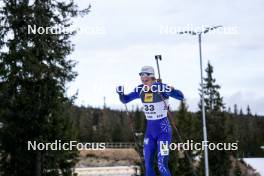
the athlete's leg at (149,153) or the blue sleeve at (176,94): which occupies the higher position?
the blue sleeve at (176,94)

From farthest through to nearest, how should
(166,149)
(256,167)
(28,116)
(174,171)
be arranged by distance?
(256,167)
(174,171)
(28,116)
(166,149)

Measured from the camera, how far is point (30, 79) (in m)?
19.9

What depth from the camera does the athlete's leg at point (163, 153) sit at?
35.3 feet

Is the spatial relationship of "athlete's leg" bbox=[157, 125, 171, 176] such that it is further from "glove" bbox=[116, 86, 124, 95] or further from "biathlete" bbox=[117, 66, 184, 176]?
"glove" bbox=[116, 86, 124, 95]

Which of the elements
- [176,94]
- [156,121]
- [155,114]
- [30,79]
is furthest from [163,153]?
[30,79]

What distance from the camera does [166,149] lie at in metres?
10.8

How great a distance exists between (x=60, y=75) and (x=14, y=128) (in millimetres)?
2659

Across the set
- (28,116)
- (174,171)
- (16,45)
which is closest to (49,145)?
(28,116)

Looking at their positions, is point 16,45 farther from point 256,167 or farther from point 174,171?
point 256,167

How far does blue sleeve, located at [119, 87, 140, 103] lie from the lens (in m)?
11.4

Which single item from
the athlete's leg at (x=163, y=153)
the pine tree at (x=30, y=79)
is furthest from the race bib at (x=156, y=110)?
the pine tree at (x=30, y=79)

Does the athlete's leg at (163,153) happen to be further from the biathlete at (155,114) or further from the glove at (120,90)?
the glove at (120,90)

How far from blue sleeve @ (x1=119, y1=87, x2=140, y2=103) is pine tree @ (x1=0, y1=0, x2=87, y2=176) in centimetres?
858

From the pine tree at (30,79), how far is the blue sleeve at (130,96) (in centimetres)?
858
